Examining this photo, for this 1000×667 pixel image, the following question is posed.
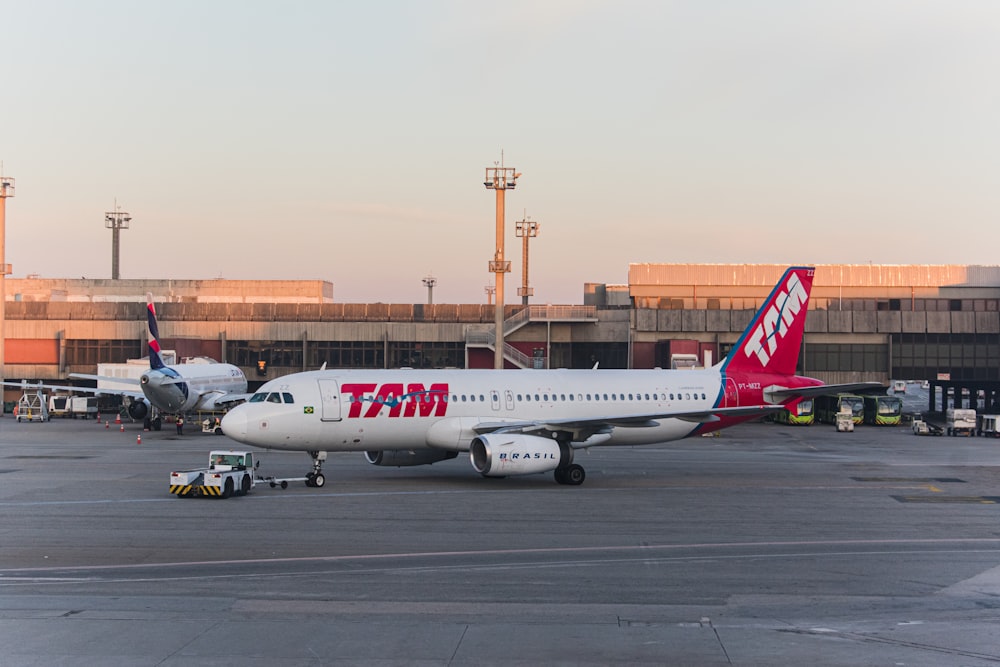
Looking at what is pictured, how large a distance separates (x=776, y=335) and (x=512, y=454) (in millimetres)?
14445

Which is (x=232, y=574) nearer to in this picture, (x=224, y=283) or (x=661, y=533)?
(x=661, y=533)

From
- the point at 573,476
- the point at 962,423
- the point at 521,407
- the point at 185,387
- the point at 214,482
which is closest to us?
the point at 214,482

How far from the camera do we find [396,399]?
119 ft

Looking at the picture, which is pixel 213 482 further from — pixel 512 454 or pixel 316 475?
pixel 512 454

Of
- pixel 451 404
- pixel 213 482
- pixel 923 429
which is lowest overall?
pixel 923 429

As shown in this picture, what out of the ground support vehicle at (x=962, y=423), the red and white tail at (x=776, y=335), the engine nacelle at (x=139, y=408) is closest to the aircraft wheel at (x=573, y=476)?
the red and white tail at (x=776, y=335)

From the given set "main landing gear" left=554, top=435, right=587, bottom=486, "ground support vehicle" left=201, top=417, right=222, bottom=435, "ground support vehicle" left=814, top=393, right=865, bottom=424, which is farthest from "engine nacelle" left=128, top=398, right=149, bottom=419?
"ground support vehicle" left=814, top=393, right=865, bottom=424

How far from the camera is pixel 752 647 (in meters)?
15.8

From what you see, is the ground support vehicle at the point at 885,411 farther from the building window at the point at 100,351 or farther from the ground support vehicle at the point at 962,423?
the building window at the point at 100,351

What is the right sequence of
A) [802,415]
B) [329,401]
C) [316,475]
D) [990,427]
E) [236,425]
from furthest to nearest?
[802,415]
[990,427]
[316,475]
[329,401]
[236,425]

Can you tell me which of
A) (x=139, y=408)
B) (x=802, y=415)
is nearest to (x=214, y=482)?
(x=139, y=408)

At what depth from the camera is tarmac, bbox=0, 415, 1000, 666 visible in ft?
51.9

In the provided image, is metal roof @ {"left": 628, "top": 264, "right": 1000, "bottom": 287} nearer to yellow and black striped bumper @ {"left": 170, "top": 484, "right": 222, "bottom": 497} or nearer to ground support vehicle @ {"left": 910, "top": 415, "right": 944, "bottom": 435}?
ground support vehicle @ {"left": 910, "top": 415, "right": 944, "bottom": 435}

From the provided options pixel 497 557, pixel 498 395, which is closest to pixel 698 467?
pixel 498 395
